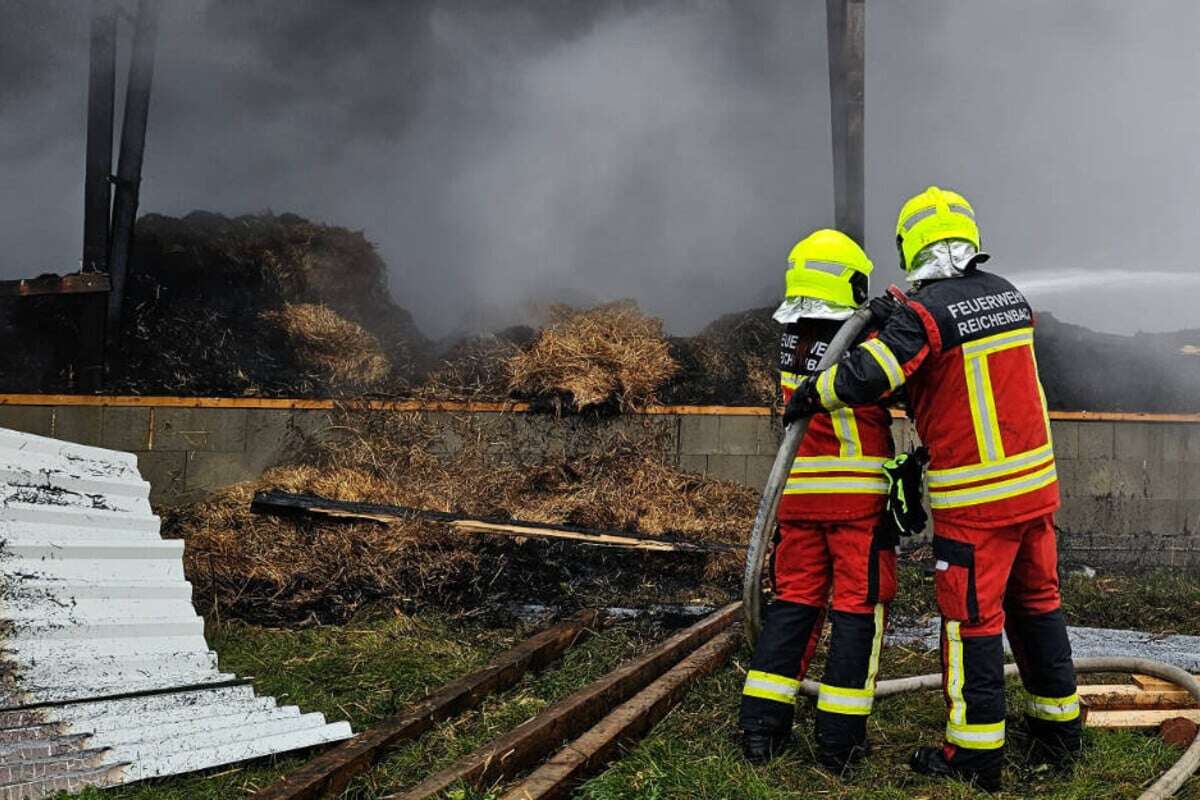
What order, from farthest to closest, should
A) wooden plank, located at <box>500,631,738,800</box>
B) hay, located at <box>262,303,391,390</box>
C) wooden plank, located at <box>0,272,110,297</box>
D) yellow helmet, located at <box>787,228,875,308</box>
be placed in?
hay, located at <box>262,303,391,390</box> → wooden plank, located at <box>0,272,110,297</box> → yellow helmet, located at <box>787,228,875,308</box> → wooden plank, located at <box>500,631,738,800</box>

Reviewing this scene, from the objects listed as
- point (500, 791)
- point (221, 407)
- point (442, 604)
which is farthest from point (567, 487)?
point (500, 791)

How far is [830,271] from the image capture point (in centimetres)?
347

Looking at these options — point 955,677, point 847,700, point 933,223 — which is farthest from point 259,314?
point 955,677

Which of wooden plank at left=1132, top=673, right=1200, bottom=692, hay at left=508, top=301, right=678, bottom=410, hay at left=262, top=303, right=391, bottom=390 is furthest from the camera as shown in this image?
hay at left=262, top=303, right=391, bottom=390

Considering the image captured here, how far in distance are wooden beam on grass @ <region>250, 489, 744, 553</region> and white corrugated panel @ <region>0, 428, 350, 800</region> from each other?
1461mm

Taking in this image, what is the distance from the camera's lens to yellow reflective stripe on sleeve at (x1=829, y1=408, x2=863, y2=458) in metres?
3.32

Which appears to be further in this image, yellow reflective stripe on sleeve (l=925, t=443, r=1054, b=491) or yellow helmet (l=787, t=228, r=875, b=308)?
yellow helmet (l=787, t=228, r=875, b=308)

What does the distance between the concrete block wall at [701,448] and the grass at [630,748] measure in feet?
7.09

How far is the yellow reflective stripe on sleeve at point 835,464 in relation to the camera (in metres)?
3.30

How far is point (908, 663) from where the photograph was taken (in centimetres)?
448

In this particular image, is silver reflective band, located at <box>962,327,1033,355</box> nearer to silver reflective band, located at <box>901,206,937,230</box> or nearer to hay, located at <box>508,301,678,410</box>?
silver reflective band, located at <box>901,206,937,230</box>

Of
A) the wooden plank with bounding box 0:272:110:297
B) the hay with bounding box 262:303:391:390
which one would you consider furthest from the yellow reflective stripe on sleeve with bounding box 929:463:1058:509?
the wooden plank with bounding box 0:272:110:297

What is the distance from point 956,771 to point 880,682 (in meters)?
0.78

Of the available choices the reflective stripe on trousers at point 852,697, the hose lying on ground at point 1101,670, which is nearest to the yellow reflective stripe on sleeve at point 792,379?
the reflective stripe on trousers at point 852,697
